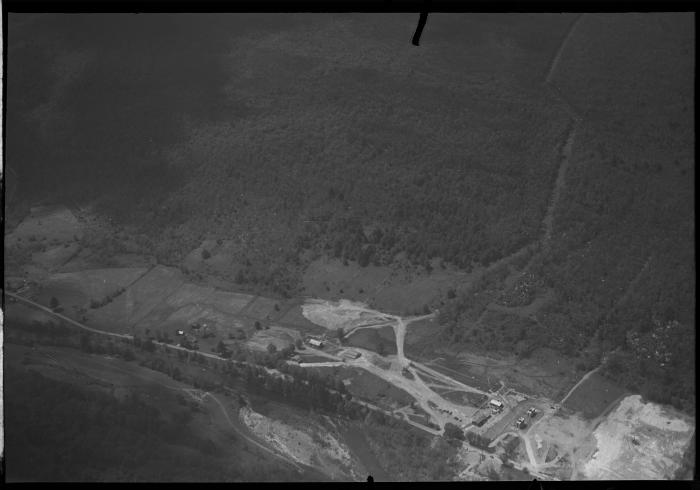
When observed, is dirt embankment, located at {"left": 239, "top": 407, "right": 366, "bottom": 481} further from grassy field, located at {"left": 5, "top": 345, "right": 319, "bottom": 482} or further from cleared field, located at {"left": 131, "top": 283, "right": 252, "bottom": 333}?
cleared field, located at {"left": 131, "top": 283, "right": 252, "bottom": 333}

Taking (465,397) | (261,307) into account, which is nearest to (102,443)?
(261,307)

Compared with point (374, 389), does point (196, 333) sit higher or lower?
lower

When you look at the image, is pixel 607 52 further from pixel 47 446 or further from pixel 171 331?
pixel 47 446

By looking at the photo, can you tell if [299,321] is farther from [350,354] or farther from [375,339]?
[375,339]

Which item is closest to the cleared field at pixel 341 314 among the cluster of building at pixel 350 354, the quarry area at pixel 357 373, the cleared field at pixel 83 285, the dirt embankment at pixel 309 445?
the quarry area at pixel 357 373

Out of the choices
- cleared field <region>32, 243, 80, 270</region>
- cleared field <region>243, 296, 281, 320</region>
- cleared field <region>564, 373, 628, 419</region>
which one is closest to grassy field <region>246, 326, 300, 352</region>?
cleared field <region>243, 296, 281, 320</region>
